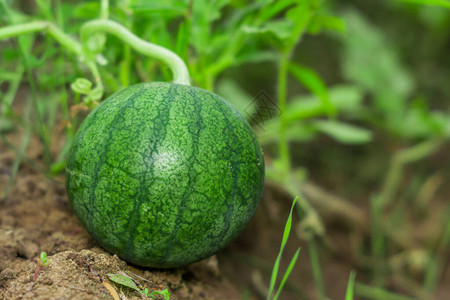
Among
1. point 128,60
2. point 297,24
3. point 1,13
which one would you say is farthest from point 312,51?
point 1,13

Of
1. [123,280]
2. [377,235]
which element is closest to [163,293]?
[123,280]

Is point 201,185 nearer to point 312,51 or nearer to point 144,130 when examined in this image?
point 144,130

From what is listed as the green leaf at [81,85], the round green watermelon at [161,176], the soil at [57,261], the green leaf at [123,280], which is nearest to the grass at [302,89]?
the green leaf at [81,85]

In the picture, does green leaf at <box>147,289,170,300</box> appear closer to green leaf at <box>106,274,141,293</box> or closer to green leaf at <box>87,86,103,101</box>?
green leaf at <box>106,274,141,293</box>

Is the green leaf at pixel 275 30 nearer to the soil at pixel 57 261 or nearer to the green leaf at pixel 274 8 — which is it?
the green leaf at pixel 274 8

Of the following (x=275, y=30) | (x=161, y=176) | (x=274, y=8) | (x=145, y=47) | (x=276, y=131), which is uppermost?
(x=274, y=8)

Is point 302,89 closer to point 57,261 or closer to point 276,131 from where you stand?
point 276,131
